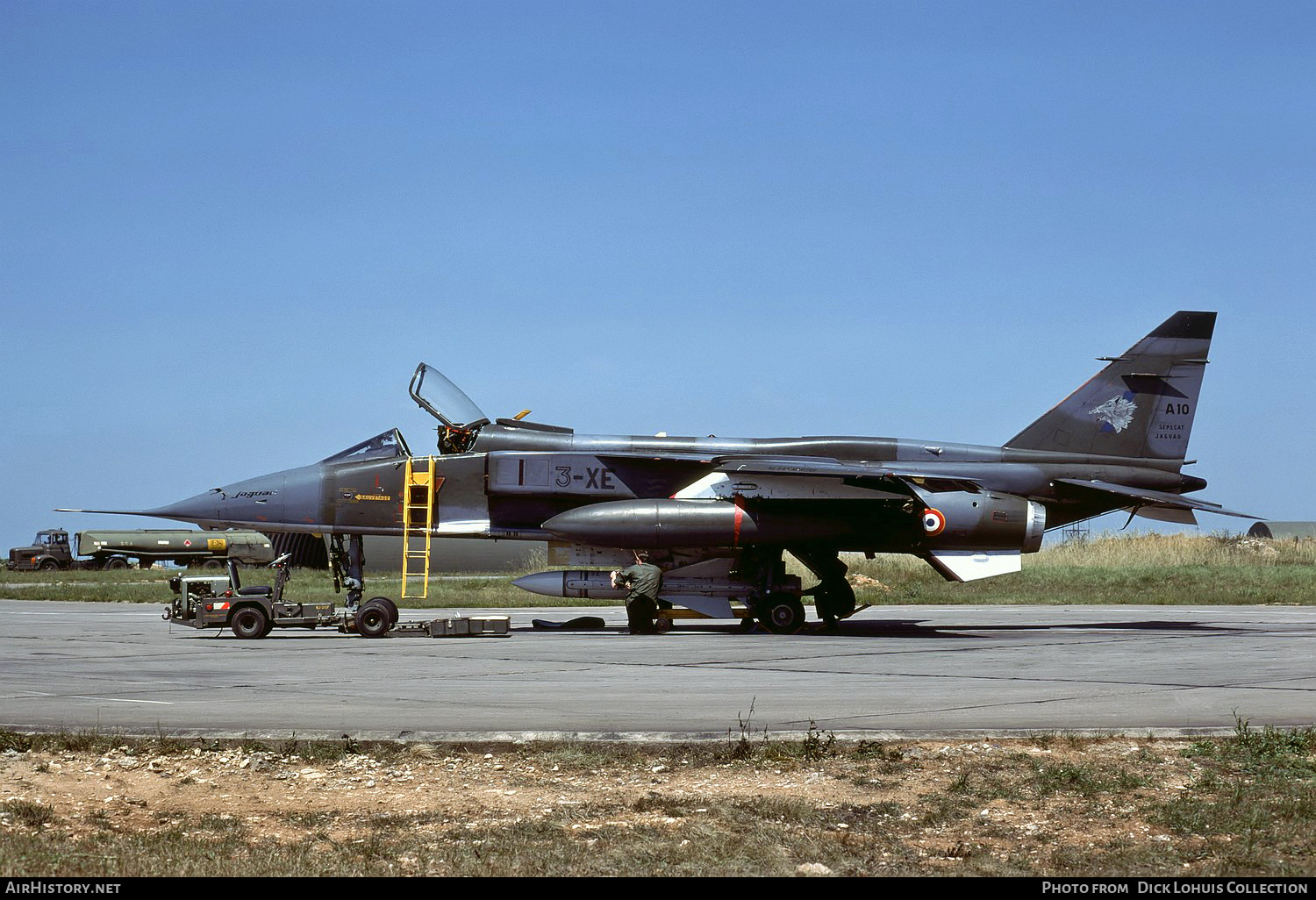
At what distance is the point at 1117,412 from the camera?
2144 centimetres

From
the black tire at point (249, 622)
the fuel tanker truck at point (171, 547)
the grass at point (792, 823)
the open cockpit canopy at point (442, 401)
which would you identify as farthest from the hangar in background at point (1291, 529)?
the grass at point (792, 823)

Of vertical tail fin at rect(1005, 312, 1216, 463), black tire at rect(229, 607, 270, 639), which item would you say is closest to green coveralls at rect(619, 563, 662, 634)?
black tire at rect(229, 607, 270, 639)

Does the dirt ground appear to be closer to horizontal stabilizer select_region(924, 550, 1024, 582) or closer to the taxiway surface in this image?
the taxiway surface

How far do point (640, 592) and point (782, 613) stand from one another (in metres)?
2.26

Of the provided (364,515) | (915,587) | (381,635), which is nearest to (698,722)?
(381,635)

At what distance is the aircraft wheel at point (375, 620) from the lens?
18.0m

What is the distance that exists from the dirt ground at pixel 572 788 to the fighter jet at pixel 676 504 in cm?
1123

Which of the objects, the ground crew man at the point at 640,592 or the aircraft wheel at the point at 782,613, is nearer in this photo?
the ground crew man at the point at 640,592

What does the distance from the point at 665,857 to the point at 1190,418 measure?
62.0 feet

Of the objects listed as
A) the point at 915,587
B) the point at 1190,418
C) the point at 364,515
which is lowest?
the point at 915,587

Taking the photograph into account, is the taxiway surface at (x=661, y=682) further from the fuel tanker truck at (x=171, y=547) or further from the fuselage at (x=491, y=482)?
the fuel tanker truck at (x=171, y=547)

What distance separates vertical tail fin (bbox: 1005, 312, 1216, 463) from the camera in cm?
2141

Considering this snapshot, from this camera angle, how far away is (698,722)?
8648 millimetres

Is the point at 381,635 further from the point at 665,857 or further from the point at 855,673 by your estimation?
the point at 665,857
